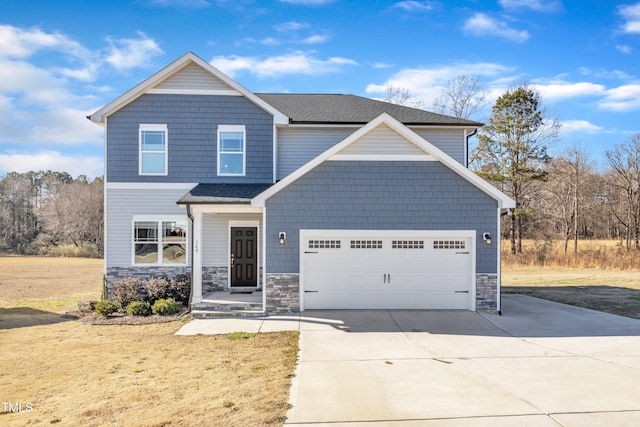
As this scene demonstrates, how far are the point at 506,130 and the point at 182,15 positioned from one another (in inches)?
916

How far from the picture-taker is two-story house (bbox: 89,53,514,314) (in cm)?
1258

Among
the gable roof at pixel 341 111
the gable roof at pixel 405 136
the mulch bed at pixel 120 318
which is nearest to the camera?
the mulch bed at pixel 120 318

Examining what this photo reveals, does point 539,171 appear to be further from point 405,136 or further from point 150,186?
point 150,186

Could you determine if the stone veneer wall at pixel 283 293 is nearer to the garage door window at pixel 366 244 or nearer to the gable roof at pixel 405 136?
the garage door window at pixel 366 244

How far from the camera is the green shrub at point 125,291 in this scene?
13.7 meters

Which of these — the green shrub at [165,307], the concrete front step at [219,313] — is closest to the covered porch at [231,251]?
the green shrub at [165,307]

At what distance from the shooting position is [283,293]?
12547 millimetres

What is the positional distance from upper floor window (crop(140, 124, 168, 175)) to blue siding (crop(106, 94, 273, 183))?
0.56 feet

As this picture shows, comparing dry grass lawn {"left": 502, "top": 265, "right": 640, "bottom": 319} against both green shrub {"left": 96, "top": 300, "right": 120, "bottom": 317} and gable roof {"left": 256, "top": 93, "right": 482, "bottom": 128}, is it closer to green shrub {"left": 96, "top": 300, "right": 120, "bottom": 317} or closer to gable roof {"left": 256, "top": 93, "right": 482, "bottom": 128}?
gable roof {"left": 256, "top": 93, "right": 482, "bottom": 128}

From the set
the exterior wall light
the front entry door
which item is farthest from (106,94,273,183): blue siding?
the exterior wall light

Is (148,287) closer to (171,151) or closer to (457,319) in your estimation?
(171,151)

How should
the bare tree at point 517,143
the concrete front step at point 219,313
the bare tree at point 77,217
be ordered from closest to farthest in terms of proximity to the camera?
1. the concrete front step at point 219,313
2. the bare tree at point 517,143
3. the bare tree at point 77,217

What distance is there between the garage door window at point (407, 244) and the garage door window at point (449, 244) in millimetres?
424

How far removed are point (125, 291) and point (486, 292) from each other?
10751mm
